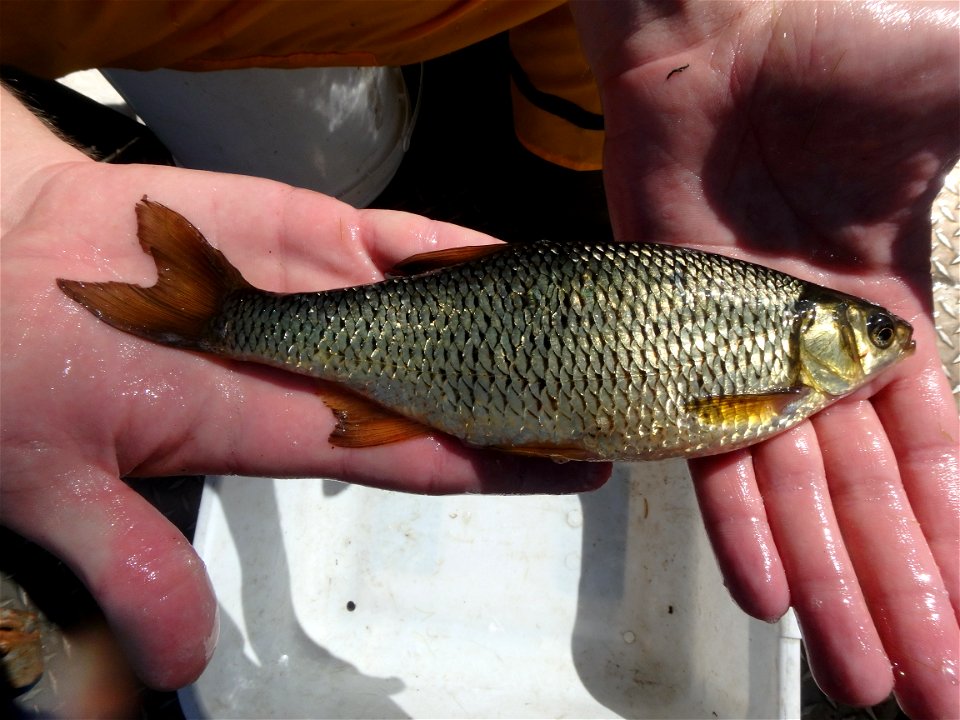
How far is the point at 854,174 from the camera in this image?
222 cm

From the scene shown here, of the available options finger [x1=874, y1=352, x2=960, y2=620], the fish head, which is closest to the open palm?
the fish head

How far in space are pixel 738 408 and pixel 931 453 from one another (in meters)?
0.72

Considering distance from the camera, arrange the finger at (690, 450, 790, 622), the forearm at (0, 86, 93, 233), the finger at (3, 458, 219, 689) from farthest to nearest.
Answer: the forearm at (0, 86, 93, 233), the finger at (690, 450, 790, 622), the finger at (3, 458, 219, 689)

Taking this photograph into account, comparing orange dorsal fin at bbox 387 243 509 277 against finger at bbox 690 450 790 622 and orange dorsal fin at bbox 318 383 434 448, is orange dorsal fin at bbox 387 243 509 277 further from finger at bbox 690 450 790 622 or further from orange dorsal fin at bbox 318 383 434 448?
finger at bbox 690 450 790 622

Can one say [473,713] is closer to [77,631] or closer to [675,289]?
[77,631]

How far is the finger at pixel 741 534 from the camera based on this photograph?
202cm

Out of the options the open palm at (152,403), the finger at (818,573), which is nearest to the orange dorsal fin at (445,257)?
the open palm at (152,403)

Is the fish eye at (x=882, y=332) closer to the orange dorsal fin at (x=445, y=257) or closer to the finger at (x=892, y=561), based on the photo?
the finger at (x=892, y=561)

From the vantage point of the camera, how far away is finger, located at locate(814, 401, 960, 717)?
1844 millimetres

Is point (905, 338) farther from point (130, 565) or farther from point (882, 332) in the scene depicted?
point (130, 565)

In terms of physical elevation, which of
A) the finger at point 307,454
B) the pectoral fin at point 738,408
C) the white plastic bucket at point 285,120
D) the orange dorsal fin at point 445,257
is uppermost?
the white plastic bucket at point 285,120

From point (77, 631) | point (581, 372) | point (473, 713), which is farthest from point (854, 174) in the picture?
point (77, 631)

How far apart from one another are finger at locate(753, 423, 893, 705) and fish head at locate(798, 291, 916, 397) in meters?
0.21

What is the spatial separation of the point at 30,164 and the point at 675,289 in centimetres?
238
